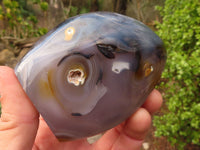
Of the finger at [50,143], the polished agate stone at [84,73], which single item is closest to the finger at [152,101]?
the polished agate stone at [84,73]

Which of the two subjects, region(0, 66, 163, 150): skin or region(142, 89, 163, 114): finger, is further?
region(142, 89, 163, 114): finger

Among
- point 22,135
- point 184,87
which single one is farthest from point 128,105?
point 184,87

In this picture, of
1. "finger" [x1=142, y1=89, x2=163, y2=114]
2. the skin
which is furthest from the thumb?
"finger" [x1=142, y1=89, x2=163, y2=114]

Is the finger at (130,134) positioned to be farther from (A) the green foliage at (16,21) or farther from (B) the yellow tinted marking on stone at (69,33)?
(A) the green foliage at (16,21)

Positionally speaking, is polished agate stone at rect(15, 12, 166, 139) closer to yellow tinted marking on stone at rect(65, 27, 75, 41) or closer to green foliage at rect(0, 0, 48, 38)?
yellow tinted marking on stone at rect(65, 27, 75, 41)

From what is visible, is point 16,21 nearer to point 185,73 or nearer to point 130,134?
point 185,73

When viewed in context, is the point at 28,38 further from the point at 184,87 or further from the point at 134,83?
the point at 134,83
